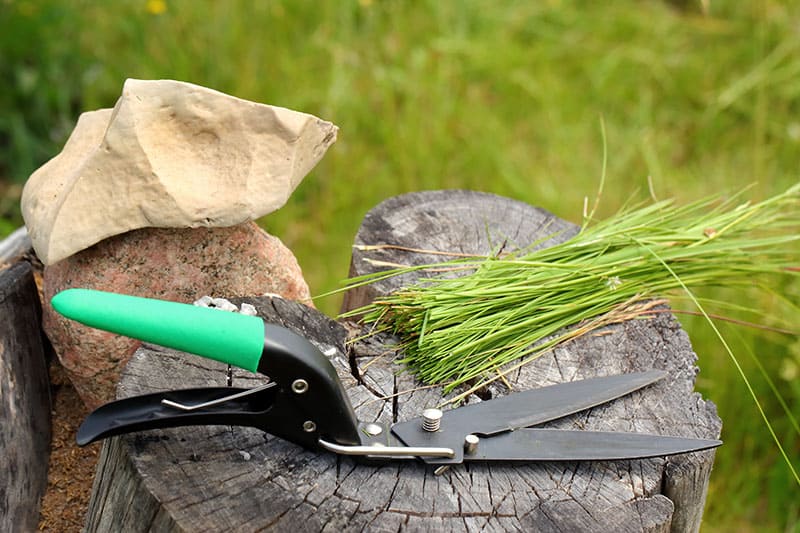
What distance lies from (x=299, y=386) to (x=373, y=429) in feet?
0.54

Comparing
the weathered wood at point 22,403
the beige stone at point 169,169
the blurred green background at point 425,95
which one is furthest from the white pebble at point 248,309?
the blurred green background at point 425,95

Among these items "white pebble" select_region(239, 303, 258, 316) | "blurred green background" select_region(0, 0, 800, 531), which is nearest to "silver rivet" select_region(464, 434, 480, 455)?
"white pebble" select_region(239, 303, 258, 316)

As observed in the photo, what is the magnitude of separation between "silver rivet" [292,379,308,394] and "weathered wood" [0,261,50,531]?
2.34 feet

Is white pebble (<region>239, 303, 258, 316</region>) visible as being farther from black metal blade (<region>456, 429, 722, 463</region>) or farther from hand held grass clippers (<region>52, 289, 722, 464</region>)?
black metal blade (<region>456, 429, 722, 463</region>)

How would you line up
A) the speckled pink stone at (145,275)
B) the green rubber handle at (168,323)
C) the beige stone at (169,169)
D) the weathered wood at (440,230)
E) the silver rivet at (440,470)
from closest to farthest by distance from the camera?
the green rubber handle at (168,323)
the silver rivet at (440,470)
the beige stone at (169,169)
the speckled pink stone at (145,275)
the weathered wood at (440,230)

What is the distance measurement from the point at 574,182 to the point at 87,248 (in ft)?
7.00

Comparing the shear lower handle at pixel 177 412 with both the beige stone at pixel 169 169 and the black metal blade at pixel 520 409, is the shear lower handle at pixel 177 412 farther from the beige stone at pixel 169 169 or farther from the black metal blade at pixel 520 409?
the beige stone at pixel 169 169

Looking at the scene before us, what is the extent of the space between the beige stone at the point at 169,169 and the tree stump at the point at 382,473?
0.23 meters

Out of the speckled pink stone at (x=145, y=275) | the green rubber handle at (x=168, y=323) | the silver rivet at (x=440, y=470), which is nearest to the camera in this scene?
the green rubber handle at (x=168, y=323)

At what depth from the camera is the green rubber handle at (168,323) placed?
1.23 m

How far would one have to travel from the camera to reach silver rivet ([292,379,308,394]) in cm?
132

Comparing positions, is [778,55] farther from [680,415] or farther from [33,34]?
[33,34]

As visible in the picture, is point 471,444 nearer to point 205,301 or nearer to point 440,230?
point 205,301

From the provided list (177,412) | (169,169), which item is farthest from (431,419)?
(169,169)
